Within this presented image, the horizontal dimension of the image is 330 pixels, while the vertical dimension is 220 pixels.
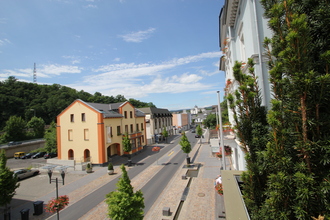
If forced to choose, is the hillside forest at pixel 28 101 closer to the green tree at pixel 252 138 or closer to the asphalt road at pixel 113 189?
the asphalt road at pixel 113 189

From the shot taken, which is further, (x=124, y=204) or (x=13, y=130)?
(x=13, y=130)

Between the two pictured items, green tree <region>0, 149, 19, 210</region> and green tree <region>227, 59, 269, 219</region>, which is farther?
green tree <region>0, 149, 19, 210</region>

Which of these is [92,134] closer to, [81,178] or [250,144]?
[81,178]

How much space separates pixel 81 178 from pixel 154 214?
13.1m

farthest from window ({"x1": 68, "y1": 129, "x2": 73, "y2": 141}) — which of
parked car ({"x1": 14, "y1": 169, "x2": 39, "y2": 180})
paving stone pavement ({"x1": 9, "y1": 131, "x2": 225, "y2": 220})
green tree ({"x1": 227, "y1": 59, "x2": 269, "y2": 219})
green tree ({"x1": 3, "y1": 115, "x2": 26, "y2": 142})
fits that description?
green tree ({"x1": 227, "y1": 59, "x2": 269, "y2": 219})

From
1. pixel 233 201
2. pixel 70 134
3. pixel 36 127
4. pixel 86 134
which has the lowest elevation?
pixel 233 201

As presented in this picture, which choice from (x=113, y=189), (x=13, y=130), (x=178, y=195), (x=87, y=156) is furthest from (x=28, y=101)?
(x=178, y=195)

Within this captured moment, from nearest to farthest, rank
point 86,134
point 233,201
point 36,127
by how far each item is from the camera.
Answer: point 233,201 < point 86,134 < point 36,127

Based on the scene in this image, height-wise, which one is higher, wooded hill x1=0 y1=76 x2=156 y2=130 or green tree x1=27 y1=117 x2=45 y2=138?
wooded hill x1=0 y1=76 x2=156 y2=130

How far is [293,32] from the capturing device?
2164 millimetres

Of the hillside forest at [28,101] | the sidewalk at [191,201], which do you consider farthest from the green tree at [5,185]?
the hillside forest at [28,101]

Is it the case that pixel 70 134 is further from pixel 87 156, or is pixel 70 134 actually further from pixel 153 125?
pixel 153 125

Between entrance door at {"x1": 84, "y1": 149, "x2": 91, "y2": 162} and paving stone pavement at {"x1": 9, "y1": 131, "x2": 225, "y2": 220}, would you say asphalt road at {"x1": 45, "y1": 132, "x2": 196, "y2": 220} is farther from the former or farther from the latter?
entrance door at {"x1": 84, "y1": 149, "x2": 91, "y2": 162}

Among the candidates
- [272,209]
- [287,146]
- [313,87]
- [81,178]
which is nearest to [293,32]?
[313,87]
